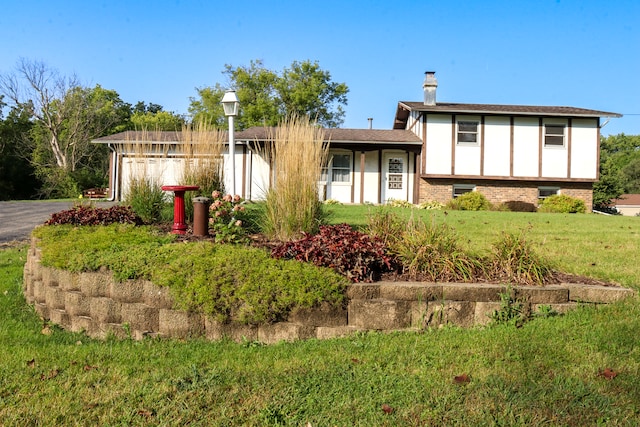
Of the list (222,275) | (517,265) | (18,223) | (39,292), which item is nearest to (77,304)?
(39,292)

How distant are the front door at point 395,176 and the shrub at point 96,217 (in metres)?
13.9

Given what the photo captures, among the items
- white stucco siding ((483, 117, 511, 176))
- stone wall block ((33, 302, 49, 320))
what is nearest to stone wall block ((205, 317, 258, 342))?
stone wall block ((33, 302, 49, 320))

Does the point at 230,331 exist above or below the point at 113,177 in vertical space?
below

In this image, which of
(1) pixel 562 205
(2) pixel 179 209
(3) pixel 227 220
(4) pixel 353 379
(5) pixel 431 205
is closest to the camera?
(4) pixel 353 379

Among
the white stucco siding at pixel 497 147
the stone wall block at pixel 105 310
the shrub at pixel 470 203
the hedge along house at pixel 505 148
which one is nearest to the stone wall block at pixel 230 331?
the stone wall block at pixel 105 310

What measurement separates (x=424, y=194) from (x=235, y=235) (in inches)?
579

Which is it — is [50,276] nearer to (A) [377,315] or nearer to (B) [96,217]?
(B) [96,217]

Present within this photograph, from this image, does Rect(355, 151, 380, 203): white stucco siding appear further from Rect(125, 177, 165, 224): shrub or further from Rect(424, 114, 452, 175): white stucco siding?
Rect(125, 177, 165, 224): shrub

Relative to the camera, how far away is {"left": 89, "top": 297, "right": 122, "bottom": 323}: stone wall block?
363 centimetres

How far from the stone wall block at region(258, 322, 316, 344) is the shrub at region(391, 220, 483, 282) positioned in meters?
0.94

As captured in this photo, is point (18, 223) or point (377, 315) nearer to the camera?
point (377, 315)

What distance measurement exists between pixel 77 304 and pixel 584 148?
18.9 meters

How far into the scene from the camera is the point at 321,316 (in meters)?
3.31

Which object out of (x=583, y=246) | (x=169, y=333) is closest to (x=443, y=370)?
(x=169, y=333)
